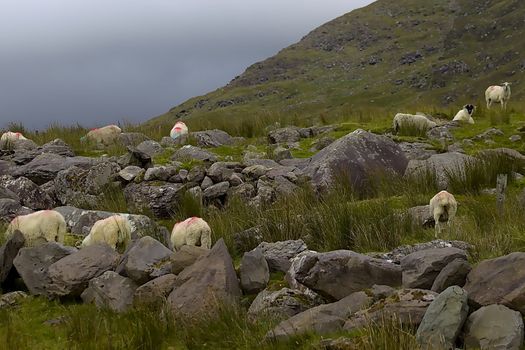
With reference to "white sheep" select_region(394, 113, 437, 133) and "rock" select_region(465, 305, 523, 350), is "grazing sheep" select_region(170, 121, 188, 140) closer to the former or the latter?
"white sheep" select_region(394, 113, 437, 133)

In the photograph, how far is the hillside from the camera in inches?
3036

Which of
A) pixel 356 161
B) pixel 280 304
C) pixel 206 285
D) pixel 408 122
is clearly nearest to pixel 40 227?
pixel 206 285

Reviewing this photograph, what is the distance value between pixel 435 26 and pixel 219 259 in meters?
109

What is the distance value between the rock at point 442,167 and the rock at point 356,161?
61 cm

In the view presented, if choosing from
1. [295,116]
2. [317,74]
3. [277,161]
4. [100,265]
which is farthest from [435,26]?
[100,265]

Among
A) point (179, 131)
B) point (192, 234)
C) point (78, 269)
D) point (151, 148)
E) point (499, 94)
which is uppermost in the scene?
point (179, 131)

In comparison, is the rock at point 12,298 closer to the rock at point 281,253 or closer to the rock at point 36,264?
the rock at point 36,264

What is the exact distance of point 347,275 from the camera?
17.6ft

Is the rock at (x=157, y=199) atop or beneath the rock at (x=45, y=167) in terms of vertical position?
beneath

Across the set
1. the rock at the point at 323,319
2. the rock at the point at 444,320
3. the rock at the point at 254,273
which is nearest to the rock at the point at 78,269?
the rock at the point at 254,273

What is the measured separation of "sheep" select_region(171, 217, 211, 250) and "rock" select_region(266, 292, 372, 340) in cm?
288

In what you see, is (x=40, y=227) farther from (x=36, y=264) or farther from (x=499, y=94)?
(x=499, y=94)

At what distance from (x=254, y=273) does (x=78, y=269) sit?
218 centimetres

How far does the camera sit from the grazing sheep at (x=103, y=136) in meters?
17.3
